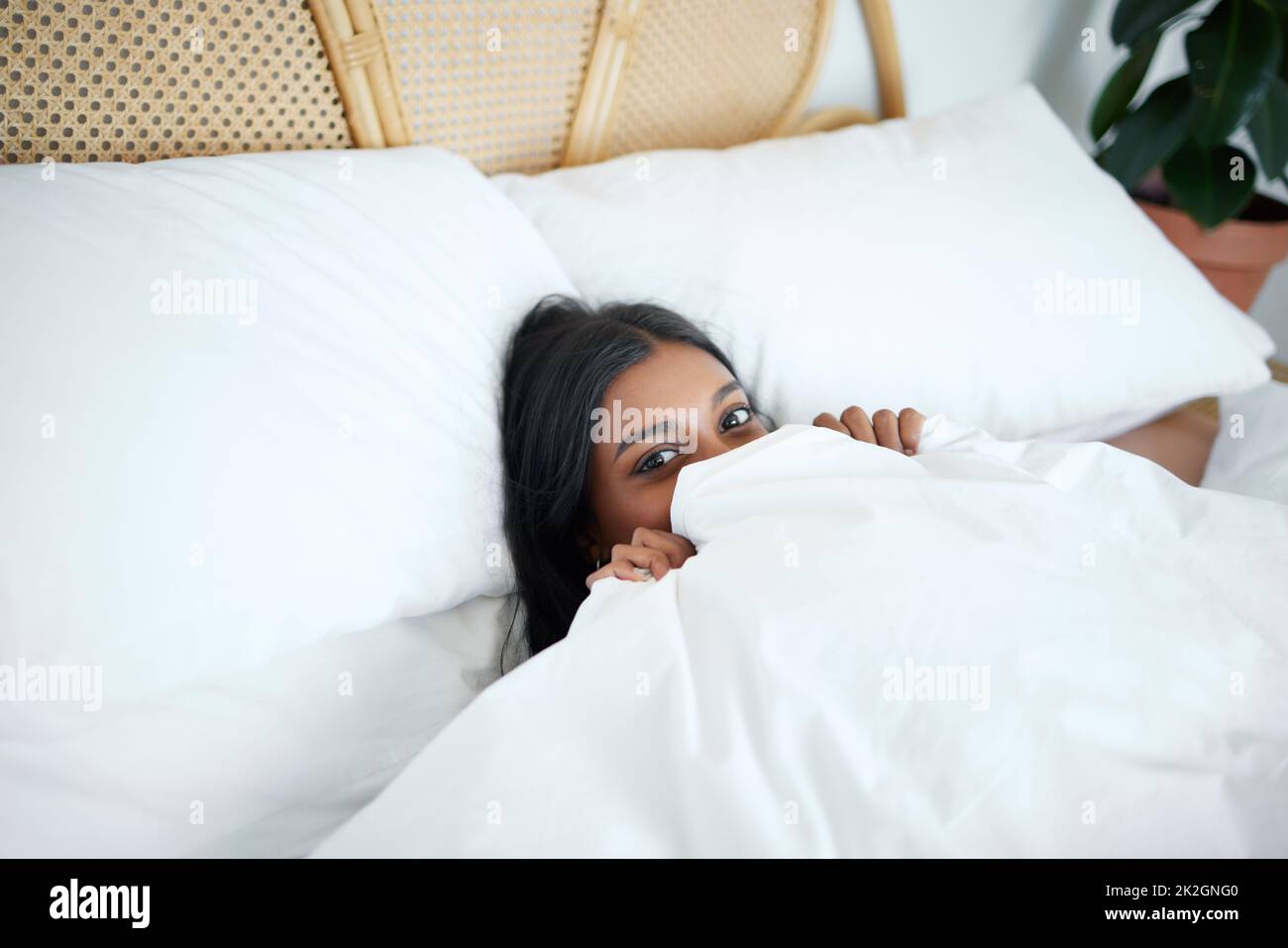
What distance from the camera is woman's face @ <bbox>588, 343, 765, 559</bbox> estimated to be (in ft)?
3.15

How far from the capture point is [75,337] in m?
0.73

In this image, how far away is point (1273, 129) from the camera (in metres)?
1.66

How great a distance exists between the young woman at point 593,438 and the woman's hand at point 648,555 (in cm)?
6

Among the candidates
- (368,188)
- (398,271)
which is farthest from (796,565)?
(368,188)

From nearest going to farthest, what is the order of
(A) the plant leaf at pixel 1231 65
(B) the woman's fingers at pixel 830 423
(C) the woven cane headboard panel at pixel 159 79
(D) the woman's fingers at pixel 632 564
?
(D) the woman's fingers at pixel 632 564 < (C) the woven cane headboard panel at pixel 159 79 < (B) the woman's fingers at pixel 830 423 < (A) the plant leaf at pixel 1231 65

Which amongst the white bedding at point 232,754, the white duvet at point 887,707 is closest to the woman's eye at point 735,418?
the white duvet at point 887,707

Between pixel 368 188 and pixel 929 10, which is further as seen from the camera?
pixel 929 10

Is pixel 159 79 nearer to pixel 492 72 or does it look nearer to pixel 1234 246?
pixel 492 72

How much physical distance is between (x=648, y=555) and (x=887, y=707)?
0.92ft

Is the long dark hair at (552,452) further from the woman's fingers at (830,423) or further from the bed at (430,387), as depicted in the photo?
the woman's fingers at (830,423)

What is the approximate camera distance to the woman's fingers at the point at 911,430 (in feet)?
3.28

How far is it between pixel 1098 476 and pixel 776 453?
35 centimetres

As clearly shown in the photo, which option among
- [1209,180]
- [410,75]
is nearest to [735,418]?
[410,75]
